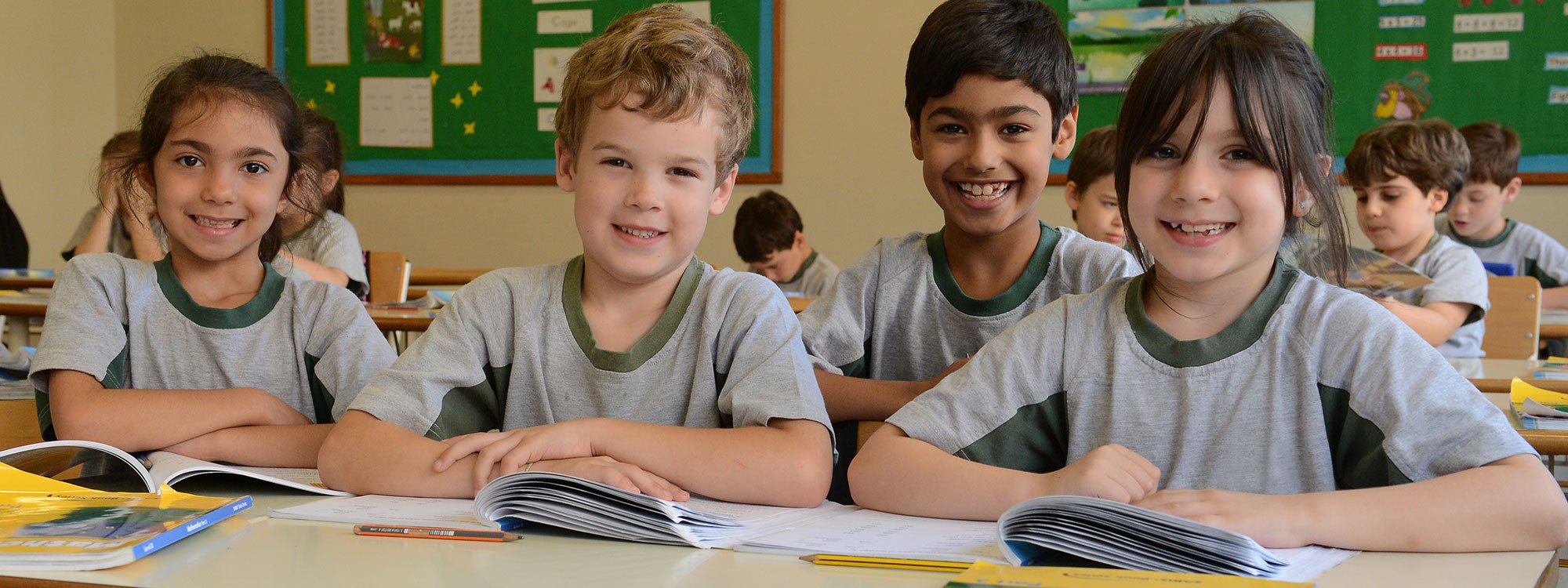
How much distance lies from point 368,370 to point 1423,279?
245cm

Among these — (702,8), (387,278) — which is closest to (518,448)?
(387,278)

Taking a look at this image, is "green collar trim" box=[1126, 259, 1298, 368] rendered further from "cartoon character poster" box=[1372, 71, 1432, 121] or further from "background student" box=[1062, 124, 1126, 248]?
"cartoon character poster" box=[1372, 71, 1432, 121]

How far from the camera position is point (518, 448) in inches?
43.9

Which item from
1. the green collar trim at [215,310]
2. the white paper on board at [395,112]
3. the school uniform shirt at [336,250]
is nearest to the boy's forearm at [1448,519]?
the green collar trim at [215,310]

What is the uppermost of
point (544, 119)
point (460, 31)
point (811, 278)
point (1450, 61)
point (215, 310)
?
point (460, 31)

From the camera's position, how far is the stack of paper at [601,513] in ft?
2.94

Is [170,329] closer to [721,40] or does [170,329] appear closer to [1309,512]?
[721,40]

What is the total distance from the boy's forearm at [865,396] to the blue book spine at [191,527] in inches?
27.0

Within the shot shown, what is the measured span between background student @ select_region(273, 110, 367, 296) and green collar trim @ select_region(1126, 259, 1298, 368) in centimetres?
113

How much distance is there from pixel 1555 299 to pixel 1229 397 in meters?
3.58

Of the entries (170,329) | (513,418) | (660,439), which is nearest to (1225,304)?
(660,439)

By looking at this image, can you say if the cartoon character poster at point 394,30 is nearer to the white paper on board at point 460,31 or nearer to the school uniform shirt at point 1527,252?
the white paper on board at point 460,31

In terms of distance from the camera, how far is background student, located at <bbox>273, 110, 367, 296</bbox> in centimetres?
174

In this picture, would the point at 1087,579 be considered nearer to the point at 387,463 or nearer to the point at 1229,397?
the point at 1229,397
